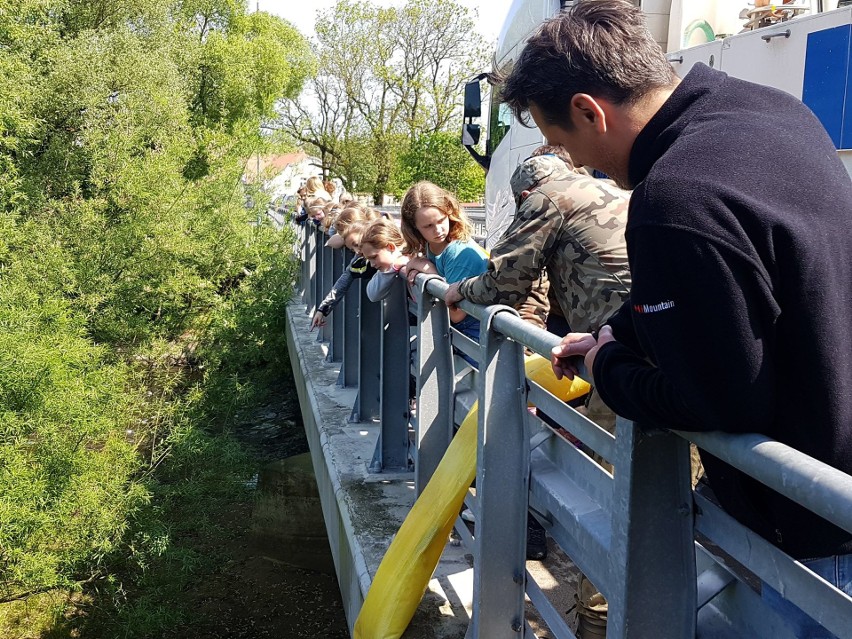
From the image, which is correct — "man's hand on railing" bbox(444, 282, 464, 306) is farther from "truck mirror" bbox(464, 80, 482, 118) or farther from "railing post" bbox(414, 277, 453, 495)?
"truck mirror" bbox(464, 80, 482, 118)

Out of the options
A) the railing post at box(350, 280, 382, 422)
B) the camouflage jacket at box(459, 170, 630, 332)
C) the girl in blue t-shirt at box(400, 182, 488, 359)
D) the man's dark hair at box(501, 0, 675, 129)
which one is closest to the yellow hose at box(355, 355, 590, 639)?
the camouflage jacket at box(459, 170, 630, 332)

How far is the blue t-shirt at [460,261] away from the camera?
3.94 metres

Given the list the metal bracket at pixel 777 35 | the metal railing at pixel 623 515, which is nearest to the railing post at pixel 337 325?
the metal bracket at pixel 777 35

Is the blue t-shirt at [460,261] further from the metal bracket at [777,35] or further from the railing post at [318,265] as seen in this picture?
the railing post at [318,265]

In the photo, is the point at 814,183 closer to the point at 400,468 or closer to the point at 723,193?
the point at 723,193

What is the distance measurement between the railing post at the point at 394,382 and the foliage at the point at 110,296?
5.82 meters

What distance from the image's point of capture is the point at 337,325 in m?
7.47

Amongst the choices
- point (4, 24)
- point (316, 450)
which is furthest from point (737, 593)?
point (4, 24)

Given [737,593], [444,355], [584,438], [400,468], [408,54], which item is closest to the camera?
[737,593]

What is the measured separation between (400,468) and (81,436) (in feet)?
21.6

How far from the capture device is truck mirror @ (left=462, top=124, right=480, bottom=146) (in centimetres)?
921

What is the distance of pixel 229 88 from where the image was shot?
68.3ft

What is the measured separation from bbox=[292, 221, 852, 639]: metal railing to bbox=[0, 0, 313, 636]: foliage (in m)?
7.64

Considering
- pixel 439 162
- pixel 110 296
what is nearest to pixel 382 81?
pixel 439 162
